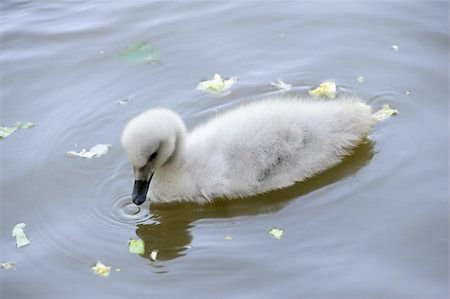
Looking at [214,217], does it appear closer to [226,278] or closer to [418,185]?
[226,278]

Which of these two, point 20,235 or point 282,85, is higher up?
point 282,85

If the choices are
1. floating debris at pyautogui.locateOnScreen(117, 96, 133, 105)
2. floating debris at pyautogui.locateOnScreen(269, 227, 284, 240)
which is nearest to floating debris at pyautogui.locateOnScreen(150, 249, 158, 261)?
floating debris at pyautogui.locateOnScreen(269, 227, 284, 240)

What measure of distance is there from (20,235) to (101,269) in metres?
0.60

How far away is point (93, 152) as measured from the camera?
16.3 ft

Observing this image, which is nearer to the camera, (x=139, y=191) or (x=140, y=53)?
(x=139, y=191)

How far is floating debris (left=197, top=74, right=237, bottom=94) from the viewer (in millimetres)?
5461

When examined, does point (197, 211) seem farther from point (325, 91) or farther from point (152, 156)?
point (325, 91)

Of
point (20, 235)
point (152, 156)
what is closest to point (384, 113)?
point (152, 156)

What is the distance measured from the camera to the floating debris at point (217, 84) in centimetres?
546

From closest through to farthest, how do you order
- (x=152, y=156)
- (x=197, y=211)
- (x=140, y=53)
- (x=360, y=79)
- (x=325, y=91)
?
(x=152, y=156) < (x=197, y=211) < (x=325, y=91) < (x=360, y=79) < (x=140, y=53)

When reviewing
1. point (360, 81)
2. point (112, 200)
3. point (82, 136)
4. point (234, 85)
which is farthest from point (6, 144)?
point (360, 81)

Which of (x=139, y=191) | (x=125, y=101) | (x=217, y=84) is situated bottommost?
(x=139, y=191)

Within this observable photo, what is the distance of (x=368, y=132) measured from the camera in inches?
186

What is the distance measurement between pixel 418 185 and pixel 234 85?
1557 mm
